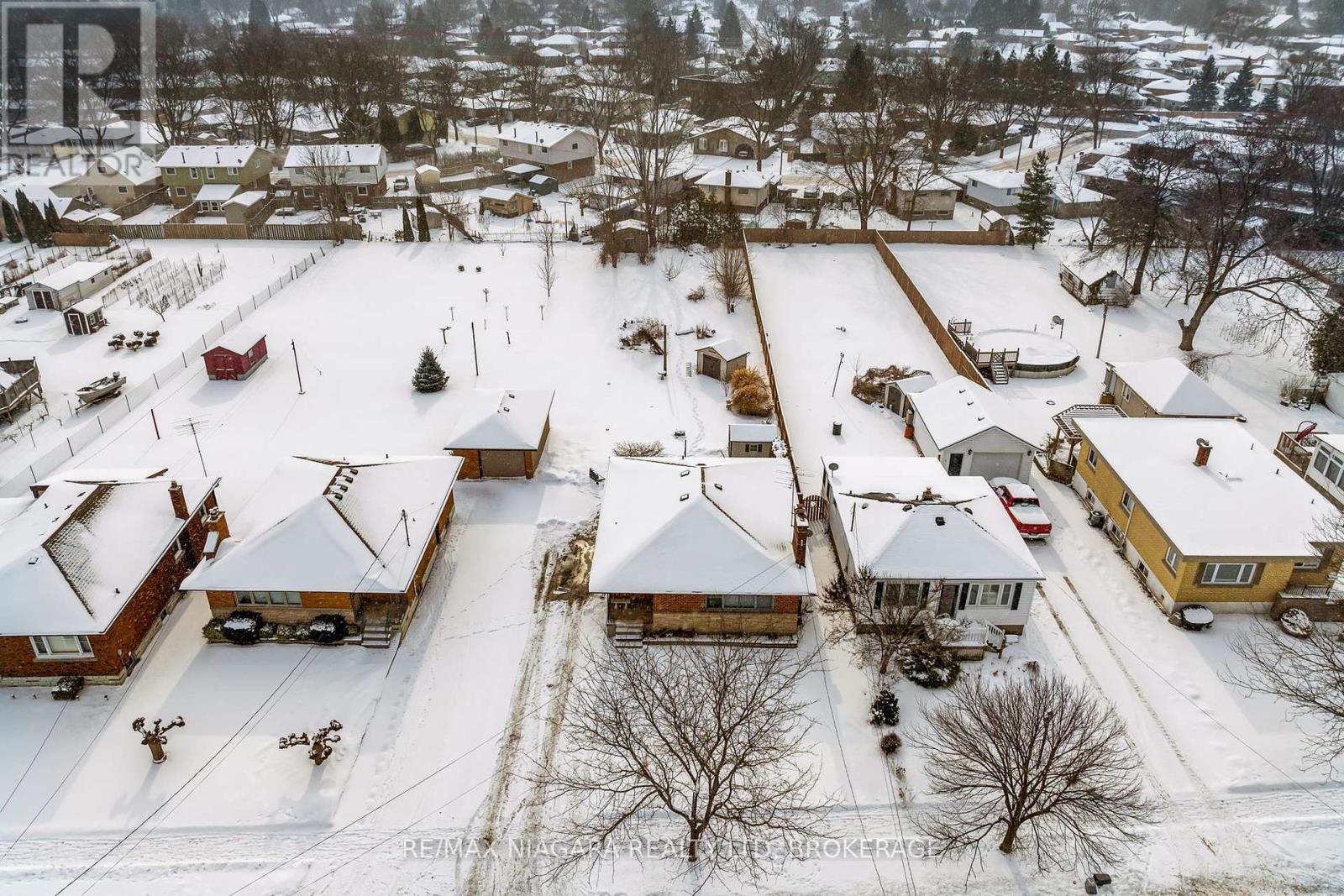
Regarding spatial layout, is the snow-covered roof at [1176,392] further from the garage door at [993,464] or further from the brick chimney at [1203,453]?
the garage door at [993,464]

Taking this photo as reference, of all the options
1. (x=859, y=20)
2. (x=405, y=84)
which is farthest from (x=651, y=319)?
(x=859, y=20)

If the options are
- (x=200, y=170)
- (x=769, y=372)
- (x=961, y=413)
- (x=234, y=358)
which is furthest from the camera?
(x=200, y=170)

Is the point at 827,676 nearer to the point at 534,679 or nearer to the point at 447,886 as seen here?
the point at 534,679

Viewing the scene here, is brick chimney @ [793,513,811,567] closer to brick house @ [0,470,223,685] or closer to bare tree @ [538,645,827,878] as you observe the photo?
bare tree @ [538,645,827,878]

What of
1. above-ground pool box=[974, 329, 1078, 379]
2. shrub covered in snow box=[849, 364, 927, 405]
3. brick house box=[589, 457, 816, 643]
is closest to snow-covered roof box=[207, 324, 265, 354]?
brick house box=[589, 457, 816, 643]

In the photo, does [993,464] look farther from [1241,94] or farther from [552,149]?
[1241,94]

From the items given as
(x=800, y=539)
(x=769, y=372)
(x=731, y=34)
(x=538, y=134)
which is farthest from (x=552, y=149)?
(x=731, y=34)
